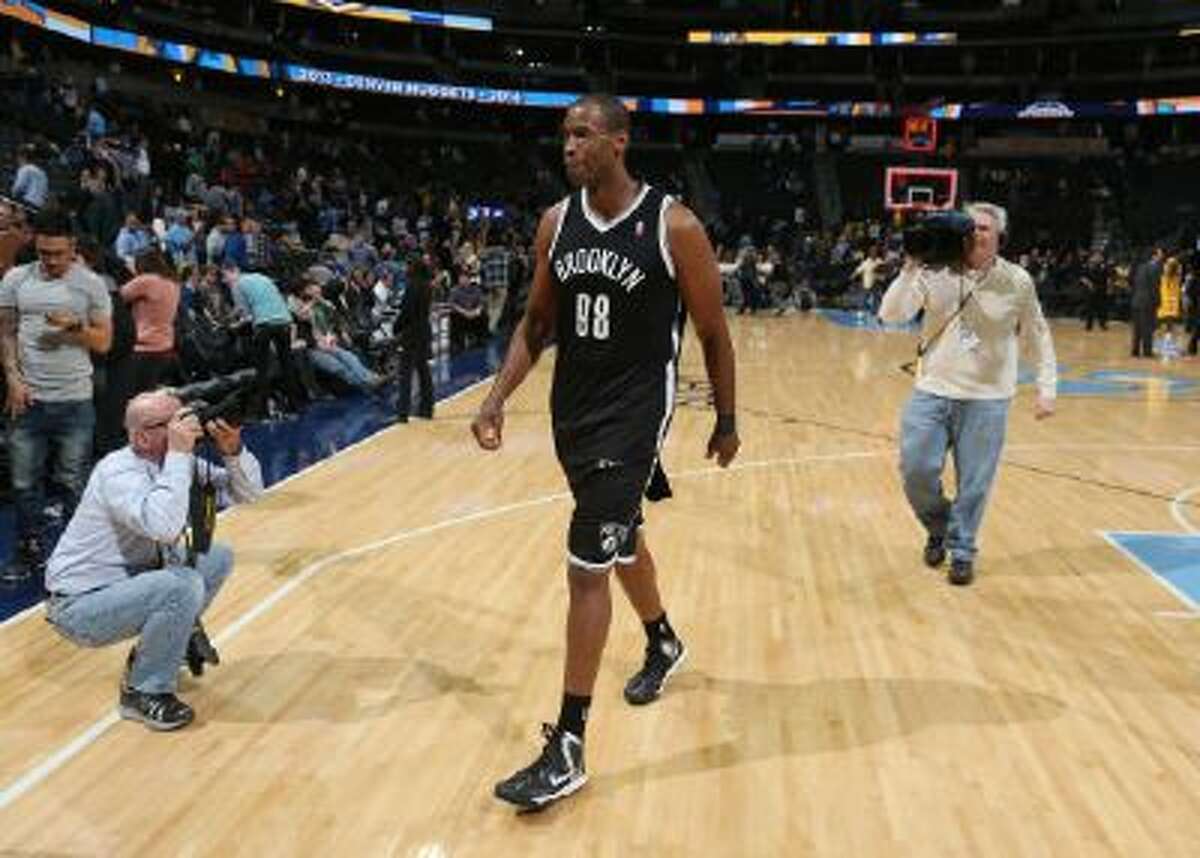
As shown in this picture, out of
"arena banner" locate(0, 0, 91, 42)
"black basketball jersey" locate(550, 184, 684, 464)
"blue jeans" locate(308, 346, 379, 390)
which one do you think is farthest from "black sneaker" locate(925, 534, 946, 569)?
"arena banner" locate(0, 0, 91, 42)

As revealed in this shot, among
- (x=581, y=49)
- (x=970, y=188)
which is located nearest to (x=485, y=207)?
(x=581, y=49)

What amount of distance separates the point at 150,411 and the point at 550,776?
177 centimetres

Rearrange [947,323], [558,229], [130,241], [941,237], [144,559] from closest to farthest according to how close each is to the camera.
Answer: [558,229]
[144,559]
[941,237]
[947,323]
[130,241]

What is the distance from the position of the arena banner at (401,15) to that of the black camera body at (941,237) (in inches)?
1253

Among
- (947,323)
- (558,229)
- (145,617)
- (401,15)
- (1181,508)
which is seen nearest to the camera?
(558,229)

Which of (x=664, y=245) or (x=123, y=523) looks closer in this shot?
(x=664, y=245)

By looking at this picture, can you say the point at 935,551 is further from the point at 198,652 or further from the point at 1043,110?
the point at 1043,110

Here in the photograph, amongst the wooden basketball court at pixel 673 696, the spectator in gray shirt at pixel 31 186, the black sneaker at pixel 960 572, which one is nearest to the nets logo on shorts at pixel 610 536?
the wooden basketball court at pixel 673 696

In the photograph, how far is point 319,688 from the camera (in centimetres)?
467

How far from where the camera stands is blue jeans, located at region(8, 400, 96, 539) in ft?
19.3

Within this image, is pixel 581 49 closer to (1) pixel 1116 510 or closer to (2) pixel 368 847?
(1) pixel 1116 510

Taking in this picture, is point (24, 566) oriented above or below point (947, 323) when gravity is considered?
below

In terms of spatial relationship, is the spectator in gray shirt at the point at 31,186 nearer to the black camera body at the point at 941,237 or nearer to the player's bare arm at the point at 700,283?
the black camera body at the point at 941,237

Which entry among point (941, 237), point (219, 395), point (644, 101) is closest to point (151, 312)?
point (219, 395)
